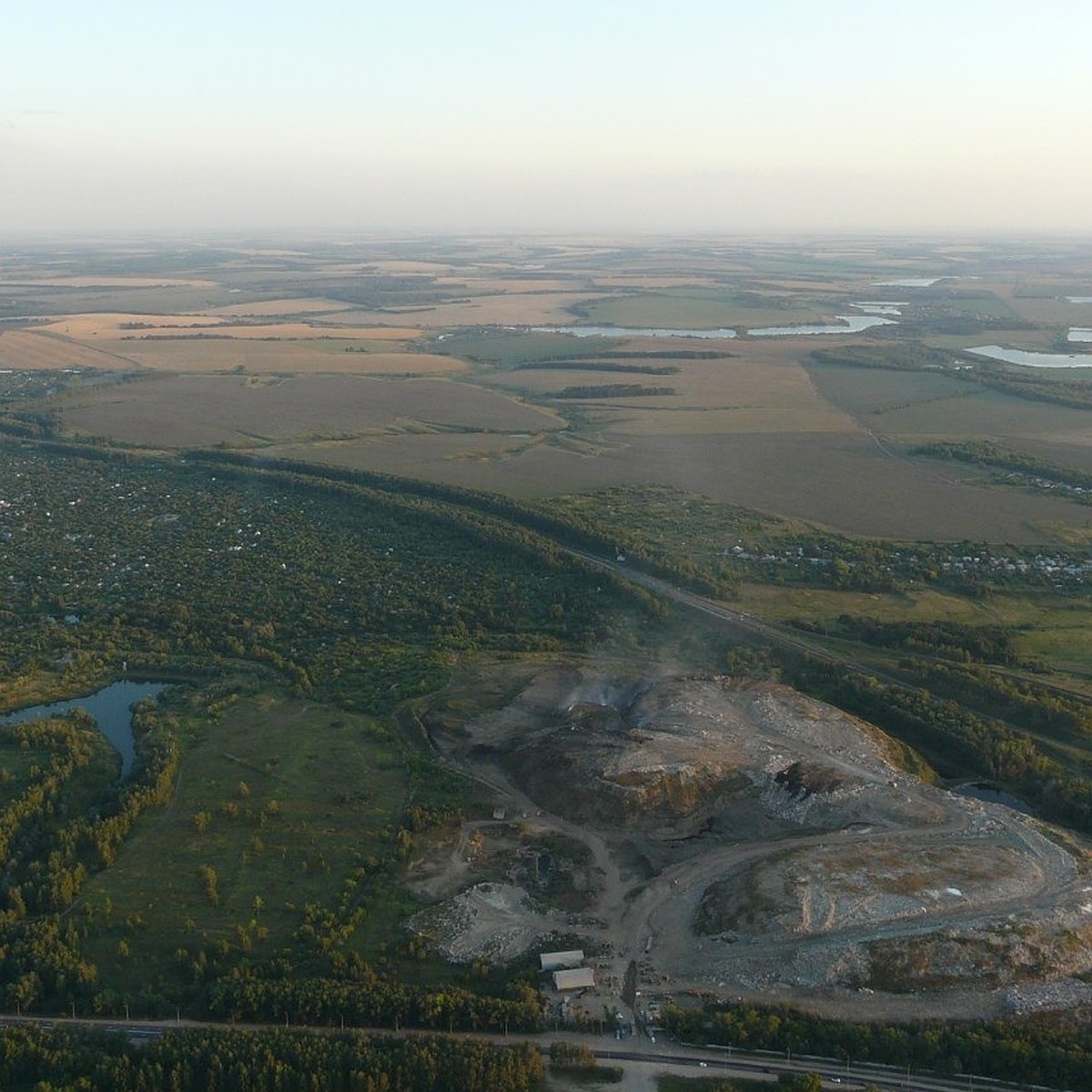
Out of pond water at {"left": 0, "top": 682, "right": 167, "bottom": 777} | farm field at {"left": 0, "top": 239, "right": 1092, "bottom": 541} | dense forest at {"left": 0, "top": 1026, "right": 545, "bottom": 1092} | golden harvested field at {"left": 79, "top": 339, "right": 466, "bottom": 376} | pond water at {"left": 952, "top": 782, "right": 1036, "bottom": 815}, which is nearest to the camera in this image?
dense forest at {"left": 0, "top": 1026, "right": 545, "bottom": 1092}

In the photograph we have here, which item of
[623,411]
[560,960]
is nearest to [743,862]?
[560,960]

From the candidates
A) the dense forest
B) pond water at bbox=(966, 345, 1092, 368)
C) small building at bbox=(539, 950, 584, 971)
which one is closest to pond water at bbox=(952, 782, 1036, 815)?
small building at bbox=(539, 950, 584, 971)

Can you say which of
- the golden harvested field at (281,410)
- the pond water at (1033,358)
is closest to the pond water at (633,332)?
the pond water at (1033,358)

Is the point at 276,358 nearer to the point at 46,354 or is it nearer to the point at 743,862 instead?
the point at 46,354

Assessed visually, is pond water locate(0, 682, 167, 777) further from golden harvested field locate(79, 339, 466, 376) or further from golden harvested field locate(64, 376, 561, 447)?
golden harvested field locate(79, 339, 466, 376)

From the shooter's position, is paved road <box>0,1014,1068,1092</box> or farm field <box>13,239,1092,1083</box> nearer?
paved road <box>0,1014,1068,1092</box>

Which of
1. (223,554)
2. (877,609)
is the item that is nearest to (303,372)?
(223,554)

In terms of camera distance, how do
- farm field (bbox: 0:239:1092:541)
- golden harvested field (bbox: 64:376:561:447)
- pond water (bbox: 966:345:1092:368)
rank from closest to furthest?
farm field (bbox: 0:239:1092:541) < golden harvested field (bbox: 64:376:561:447) < pond water (bbox: 966:345:1092:368)
